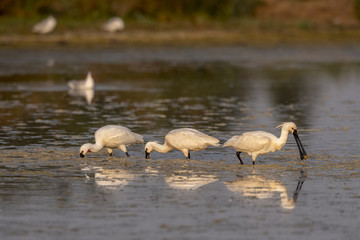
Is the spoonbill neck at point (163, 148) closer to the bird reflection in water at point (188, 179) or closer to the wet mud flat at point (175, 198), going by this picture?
the wet mud flat at point (175, 198)

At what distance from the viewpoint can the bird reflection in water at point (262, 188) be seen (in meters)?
11.0

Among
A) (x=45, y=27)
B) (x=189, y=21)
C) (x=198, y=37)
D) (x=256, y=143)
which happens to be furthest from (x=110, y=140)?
(x=189, y=21)

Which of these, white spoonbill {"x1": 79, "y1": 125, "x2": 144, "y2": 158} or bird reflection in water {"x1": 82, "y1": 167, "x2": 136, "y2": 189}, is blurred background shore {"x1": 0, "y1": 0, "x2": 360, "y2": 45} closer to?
white spoonbill {"x1": 79, "y1": 125, "x2": 144, "y2": 158}

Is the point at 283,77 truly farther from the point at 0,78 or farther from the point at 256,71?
the point at 0,78

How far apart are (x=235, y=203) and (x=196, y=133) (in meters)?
3.04

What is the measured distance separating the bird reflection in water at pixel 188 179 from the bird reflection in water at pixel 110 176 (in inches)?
22.2

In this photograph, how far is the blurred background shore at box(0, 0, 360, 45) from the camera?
49562mm

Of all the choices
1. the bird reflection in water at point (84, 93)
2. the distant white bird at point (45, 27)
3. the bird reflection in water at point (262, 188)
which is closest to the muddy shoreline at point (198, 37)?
the distant white bird at point (45, 27)

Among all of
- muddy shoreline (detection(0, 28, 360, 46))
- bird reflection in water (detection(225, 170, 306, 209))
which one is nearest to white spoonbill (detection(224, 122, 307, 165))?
bird reflection in water (detection(225, 170, 306, 209))

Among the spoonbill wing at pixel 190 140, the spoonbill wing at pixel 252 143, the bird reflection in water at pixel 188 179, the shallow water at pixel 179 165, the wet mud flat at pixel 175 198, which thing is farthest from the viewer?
the spoonbill wing at pixel 190 140

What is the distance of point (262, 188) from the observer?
11695 mm

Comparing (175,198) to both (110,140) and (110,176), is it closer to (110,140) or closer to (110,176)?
(110,176)

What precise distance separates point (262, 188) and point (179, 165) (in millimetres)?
2109

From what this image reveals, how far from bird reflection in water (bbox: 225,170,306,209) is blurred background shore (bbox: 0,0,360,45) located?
36440 mm
